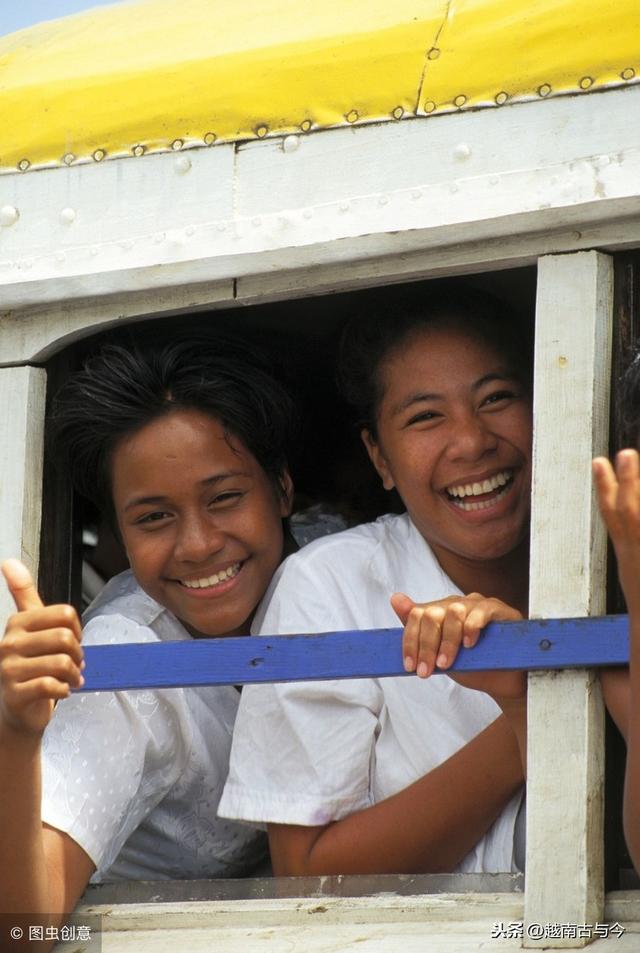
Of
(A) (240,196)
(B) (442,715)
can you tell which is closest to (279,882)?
(B) (442,715)

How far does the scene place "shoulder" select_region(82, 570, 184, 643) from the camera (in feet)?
9.26

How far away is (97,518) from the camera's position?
3.57 meters

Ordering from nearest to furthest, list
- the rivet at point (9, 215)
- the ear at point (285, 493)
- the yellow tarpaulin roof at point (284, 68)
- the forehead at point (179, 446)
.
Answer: the yellow tarpaulin roof at point (284, 68), the rivet at point (9, 215), the forehead at point (179, 446), the ear at point (285, 493)

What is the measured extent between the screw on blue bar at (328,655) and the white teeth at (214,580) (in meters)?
0.49

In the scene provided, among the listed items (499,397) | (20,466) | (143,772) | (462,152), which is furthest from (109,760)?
(462,152)

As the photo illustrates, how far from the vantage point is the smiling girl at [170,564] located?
2719 millimetres

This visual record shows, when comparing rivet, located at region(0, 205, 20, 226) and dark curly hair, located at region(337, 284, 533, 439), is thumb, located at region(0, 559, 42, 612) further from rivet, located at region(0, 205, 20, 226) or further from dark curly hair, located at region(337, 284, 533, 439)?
dark curly hair, located at region(337, 284, 533, 439)

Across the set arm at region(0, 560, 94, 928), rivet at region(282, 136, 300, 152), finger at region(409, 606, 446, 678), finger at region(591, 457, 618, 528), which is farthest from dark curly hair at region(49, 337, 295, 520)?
finger at region(591, 457, 618, 528)

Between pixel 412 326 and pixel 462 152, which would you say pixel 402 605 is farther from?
pixel 412 326

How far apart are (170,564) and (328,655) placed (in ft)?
2.32

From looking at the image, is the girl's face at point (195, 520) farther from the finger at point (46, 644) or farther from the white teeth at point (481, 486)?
the finger at point (46, 644)

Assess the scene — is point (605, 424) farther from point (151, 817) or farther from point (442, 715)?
point (151, 817)

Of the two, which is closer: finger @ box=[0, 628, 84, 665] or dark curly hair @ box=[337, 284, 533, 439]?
finger @ box=[0, 628, 84, 665]

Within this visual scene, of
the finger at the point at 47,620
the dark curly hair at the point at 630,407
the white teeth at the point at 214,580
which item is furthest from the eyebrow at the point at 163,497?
the dark curly hair at the point at 630,407
